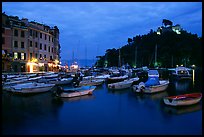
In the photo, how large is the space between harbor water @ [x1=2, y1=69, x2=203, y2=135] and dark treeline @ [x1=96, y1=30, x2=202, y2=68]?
2328 inches

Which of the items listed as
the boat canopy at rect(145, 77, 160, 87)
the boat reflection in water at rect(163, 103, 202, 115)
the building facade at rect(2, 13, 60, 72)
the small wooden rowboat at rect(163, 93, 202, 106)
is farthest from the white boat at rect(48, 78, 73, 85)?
the boat reflection in water at rect(163, 103, 202, 115)

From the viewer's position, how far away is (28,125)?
39.5ft

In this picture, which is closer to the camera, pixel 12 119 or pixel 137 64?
pixel 12 119

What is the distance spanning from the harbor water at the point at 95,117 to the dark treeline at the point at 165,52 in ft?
194

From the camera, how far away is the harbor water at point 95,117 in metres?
11.3

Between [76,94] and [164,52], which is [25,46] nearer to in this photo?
[76,94]

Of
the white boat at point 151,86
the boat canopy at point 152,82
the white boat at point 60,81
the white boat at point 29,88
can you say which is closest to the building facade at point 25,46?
the white boat at point 60,81

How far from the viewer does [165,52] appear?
298 feet

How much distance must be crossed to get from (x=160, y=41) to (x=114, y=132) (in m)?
94.8

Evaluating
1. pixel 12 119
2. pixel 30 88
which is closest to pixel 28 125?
pixel 12 119

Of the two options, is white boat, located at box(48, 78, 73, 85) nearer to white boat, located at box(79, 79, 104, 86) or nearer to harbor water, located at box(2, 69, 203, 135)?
white boat, located at box(79, 79, 104, 86)

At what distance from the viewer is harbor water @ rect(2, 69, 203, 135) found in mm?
11344

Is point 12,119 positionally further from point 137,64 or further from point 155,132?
point 137,64

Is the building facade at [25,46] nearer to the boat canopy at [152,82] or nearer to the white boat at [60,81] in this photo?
the white boat at [60,81]
